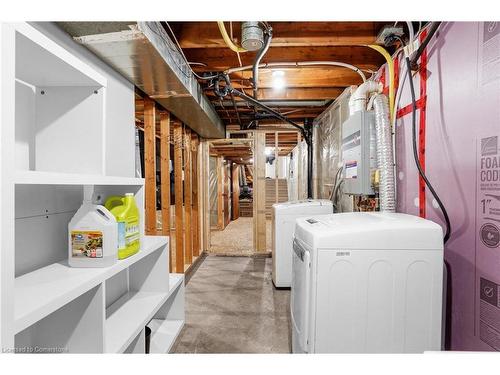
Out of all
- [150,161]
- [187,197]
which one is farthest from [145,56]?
[187,197]

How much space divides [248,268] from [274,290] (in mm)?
836

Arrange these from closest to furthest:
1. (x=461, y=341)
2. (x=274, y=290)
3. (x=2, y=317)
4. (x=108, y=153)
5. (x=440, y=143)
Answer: (x=2, y=317)
(x=461, y=341)
(x=440, y=143)
(x=108, y=153)
(x=274, y=290)

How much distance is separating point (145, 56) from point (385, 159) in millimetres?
1667

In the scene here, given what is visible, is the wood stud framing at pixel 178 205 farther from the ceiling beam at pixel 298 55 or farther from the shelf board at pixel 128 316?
the shelf board at pixel 128 316

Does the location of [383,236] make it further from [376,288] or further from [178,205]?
[178,205]

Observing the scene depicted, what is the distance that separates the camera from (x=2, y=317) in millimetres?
590

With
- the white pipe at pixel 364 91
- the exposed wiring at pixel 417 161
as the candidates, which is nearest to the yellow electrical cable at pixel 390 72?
the white pipe at pixel 364 91

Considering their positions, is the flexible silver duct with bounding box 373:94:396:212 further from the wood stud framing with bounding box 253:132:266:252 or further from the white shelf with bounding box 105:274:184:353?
the wood stud framing with bounding box 253:132:266:252

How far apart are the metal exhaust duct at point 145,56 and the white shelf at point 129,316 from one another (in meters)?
1.44

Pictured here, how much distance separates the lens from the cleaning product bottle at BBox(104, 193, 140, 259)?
119 cm

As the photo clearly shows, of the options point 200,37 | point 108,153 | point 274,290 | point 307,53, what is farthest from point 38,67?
point 274,290

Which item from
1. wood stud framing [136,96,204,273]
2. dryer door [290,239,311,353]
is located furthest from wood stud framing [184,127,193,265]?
dryer door [290,239,311,353]

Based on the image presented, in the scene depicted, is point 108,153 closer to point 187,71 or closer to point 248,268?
point 187,71

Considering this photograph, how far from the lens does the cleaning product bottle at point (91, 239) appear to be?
1.02 meters
